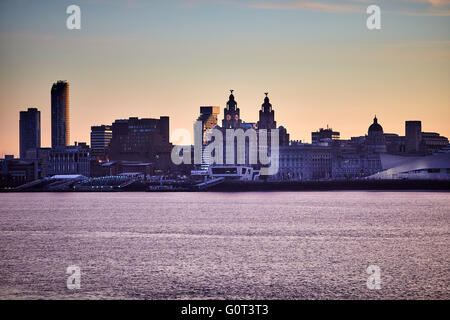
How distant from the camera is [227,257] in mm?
47562

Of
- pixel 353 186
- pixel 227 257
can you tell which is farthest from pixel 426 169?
pixel 227 257

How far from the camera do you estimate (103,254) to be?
4944 centimetres

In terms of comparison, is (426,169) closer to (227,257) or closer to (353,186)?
(353,186)

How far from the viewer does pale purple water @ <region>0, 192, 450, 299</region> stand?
3588 centimetres

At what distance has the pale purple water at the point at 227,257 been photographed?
3588 cm

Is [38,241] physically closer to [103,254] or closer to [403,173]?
[103,254]

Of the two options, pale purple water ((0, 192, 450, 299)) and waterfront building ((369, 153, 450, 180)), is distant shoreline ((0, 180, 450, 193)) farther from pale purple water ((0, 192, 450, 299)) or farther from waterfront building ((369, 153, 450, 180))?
pale purple water ((0, 192, 450, 299))

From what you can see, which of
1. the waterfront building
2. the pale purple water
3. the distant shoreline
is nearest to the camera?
the pale purple water

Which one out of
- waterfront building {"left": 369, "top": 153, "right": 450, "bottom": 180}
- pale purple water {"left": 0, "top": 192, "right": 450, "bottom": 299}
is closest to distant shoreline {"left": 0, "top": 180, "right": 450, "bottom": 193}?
waterfront building {"left": 369, "top": 153, "right": 450, "bottom": 180}

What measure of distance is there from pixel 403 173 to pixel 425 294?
543ft

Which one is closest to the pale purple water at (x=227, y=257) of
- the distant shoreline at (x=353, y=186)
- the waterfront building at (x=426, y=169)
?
the distant shoreline at (x=353, y=186)

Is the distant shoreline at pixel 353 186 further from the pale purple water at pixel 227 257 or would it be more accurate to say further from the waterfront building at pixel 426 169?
the pale purple water at pixel 227 257
